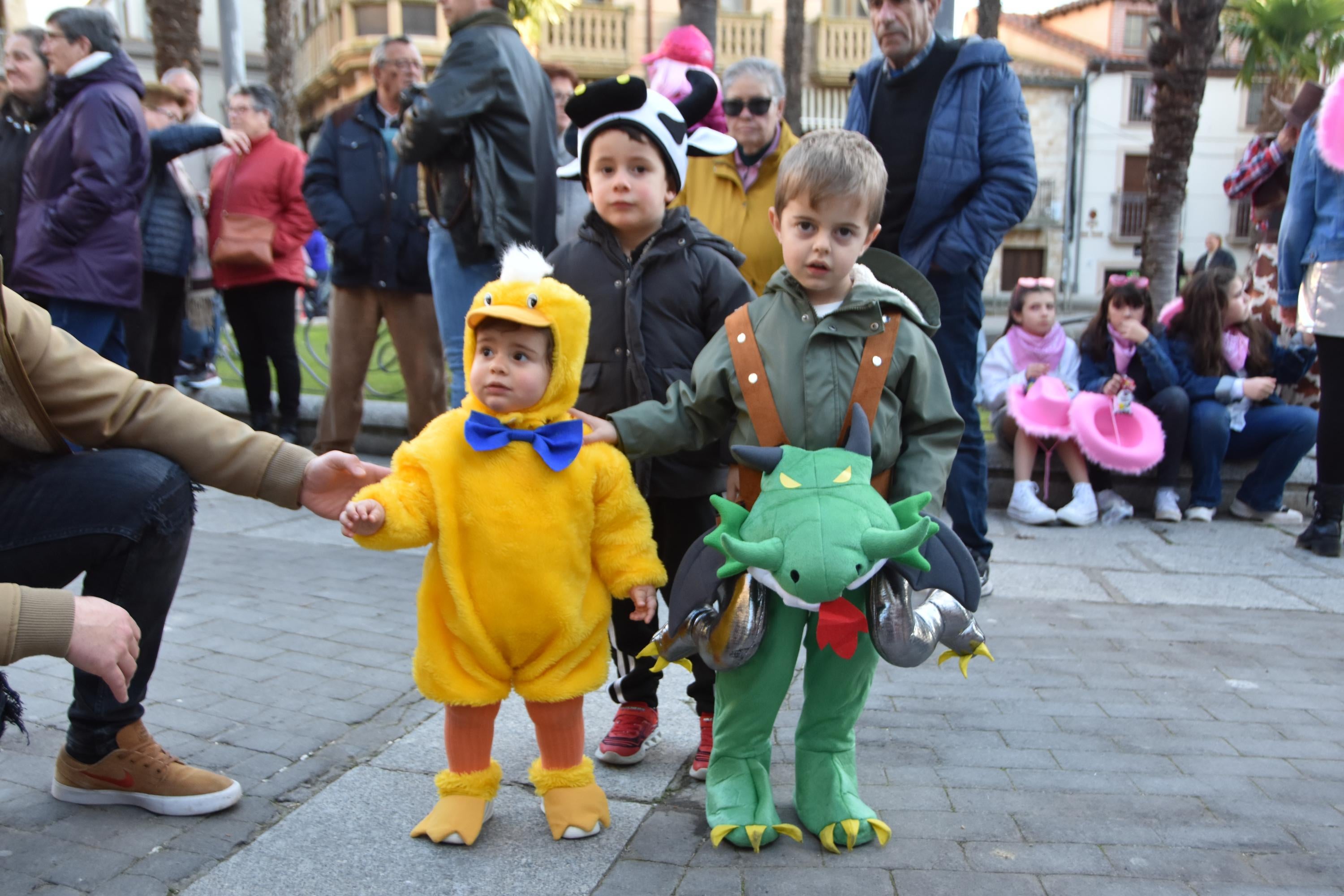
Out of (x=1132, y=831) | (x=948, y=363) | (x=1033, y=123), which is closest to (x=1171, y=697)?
(x=1132, y=831)

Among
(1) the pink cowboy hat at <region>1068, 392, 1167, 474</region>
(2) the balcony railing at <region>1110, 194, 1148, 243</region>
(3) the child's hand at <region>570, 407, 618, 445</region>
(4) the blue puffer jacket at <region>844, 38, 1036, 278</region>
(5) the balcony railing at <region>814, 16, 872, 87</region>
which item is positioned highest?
(5) the balcony railing at <region>814, 16, 872, 87</region>

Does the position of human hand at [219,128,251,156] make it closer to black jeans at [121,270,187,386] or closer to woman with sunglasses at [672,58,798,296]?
black jeans at [121,270,187,386]

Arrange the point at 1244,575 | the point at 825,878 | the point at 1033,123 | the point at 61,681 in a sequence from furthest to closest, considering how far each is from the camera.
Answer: the point at 1033,123 → the point at 1244,575 → the point at 61,681 → the point at 825,878

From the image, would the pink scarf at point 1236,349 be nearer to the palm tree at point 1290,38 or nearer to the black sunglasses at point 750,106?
the black sunglasses at point 750,106

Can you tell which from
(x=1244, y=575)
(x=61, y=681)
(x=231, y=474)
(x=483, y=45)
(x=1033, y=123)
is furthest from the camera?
(x=1033, y=123)

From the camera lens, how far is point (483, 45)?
477 cm

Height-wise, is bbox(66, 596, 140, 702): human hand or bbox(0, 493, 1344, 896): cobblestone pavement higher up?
bbox(66, 596, 140, 702): human hand

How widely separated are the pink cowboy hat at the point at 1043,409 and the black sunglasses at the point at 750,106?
2.77m

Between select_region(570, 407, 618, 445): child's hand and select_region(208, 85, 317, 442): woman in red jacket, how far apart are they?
14.5 feet

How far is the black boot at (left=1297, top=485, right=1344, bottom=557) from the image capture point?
542cm

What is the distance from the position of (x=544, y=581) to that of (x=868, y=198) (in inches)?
43.8

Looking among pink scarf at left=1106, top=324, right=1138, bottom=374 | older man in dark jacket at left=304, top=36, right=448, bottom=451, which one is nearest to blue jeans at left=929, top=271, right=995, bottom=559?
pink scarf at left=1106, top=324, right=1138, bottom=374

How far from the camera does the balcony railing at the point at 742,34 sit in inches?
1196

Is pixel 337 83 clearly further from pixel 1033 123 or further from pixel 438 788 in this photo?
pixel 438 788
